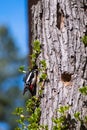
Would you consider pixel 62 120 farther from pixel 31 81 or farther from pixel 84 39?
pixel 84 39

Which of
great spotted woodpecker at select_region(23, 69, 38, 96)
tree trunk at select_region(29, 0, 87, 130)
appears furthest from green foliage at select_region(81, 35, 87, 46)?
great spotted woodpecker at select_region(23, 69, 38, 96)

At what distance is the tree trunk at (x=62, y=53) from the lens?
2732 mm

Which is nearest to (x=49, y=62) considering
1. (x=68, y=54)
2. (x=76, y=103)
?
(x=68, y=54)

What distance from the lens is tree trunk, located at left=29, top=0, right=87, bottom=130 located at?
2.73m

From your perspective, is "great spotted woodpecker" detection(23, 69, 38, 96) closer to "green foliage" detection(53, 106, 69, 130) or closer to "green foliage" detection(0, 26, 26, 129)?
"green foliage" detection(53, 106, 69, 130)

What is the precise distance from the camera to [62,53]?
2809 millimetres

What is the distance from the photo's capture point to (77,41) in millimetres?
2816

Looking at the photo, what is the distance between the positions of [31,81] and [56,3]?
569 mm

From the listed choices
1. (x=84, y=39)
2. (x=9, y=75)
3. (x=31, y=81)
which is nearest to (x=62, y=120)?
(x=31, y=81)

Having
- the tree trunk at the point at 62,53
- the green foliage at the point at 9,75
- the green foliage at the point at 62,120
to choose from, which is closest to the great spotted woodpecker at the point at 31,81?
the tree trunk at the point at 62,53

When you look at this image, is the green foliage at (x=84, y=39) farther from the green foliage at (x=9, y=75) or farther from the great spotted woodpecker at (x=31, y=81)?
the green foliage at (x=9, y=75)

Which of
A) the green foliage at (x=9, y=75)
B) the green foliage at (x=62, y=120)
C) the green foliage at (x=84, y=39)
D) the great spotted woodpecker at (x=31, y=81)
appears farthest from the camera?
the green foliage at (x=9, y=75)

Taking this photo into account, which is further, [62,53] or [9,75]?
[9,75]

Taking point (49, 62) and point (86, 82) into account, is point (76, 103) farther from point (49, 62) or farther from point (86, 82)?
point (49, 62)
